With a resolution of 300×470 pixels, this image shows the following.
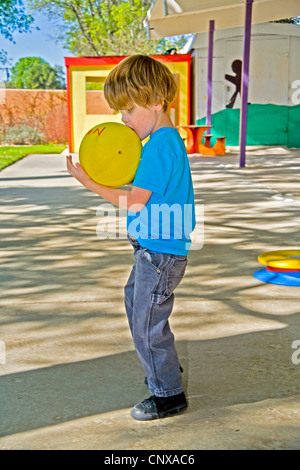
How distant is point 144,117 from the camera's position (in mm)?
2371

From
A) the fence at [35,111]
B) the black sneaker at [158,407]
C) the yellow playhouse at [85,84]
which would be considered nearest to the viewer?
the black sneaker at [158,407]

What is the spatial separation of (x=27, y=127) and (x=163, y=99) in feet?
74.0

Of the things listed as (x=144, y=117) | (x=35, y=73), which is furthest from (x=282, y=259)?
(x=35, y=73)

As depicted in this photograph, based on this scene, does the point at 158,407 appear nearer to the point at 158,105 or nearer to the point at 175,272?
the point at 175,272

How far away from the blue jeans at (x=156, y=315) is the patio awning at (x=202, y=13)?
10.2 metres

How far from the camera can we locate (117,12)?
30.0 metres

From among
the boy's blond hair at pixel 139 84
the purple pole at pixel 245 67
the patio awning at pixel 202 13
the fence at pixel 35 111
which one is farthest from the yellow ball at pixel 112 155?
the fence at pixel 35 111

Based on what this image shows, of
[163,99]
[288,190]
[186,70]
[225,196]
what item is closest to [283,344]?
[163,99]

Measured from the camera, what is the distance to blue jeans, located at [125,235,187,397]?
7.62 feet

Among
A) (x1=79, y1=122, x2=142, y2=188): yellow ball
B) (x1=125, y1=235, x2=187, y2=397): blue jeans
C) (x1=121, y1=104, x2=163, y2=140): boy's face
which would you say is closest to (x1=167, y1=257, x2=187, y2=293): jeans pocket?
(x1=125, y1=235, x2=187, y2=397): blue jeans

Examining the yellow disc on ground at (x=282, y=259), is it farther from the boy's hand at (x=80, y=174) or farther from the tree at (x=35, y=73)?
the tree at (x=35, y=73)

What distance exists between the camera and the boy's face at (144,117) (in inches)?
92.7

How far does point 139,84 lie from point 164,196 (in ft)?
1.45

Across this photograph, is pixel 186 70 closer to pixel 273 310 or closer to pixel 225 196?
pixel 225 196
